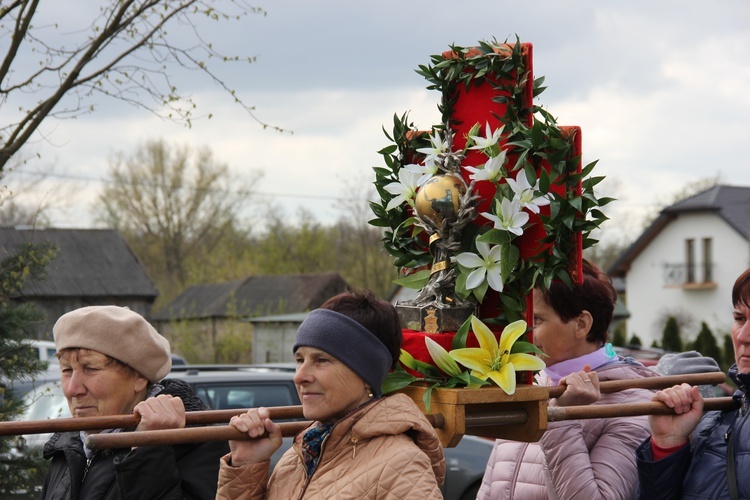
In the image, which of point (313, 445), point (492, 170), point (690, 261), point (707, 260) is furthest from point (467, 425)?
point (690, 261)

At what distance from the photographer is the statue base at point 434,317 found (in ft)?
9.23

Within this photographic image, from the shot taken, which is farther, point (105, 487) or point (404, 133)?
point (404, 133)

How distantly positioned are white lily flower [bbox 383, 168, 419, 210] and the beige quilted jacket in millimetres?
667

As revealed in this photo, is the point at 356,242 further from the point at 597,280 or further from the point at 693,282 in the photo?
the point at 597,280

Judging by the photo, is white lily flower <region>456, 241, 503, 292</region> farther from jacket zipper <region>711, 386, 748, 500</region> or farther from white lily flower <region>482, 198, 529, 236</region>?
jacket zipper <region>711, 386, 748, 500</region>

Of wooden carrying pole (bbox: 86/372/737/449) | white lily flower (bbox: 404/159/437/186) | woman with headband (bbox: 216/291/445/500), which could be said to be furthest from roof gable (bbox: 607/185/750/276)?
woman with headband (bbox: 216/291/445/500)

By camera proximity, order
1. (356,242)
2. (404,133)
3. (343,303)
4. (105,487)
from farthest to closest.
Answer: (356,242)
(404,133)
(105,487)
(343,303)

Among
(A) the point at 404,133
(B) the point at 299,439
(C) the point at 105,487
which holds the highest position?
(A) the point at 404,133

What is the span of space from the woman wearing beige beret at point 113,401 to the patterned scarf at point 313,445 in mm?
Answer: 492

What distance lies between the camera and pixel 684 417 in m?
2.92

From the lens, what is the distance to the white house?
45.8m

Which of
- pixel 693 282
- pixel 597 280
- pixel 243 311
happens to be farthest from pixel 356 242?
pixel 597 280

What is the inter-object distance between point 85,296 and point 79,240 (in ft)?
13.8

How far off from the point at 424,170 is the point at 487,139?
0.22 meters
